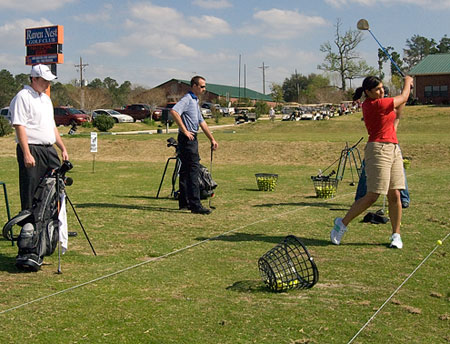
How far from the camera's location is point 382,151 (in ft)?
22.6

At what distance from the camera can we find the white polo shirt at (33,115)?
258 inches

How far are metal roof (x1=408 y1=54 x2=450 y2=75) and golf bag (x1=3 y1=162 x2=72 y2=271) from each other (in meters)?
64.7

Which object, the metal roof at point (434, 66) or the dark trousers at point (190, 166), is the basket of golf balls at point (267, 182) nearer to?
the dark trousers at point (190, 166)

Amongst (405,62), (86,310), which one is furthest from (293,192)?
(405,62)

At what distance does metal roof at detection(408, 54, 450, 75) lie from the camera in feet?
216

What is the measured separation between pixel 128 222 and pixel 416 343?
5594mm

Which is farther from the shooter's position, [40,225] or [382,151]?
[382,151]

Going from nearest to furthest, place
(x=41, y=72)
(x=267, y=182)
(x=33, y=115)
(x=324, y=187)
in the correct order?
(x=41, y=72)
(x=33, y=115)
(x=324, y=187)
(x=267, y=182)

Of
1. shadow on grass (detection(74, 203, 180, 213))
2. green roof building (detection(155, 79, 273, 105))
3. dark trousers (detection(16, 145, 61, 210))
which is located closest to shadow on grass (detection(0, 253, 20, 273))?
dark trousers (detection(16, 145, 61, 210))

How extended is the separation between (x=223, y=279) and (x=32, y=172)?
2.55 m

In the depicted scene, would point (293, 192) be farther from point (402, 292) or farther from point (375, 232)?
point (402, 292)

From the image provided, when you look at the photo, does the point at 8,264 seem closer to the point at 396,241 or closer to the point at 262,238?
the point at 262,238

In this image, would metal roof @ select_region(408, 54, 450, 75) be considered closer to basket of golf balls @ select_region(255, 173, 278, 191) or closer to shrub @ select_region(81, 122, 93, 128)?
shrub @ select_region(81, 122, 93, 128)

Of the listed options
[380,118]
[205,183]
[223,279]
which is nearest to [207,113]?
[205,183]
